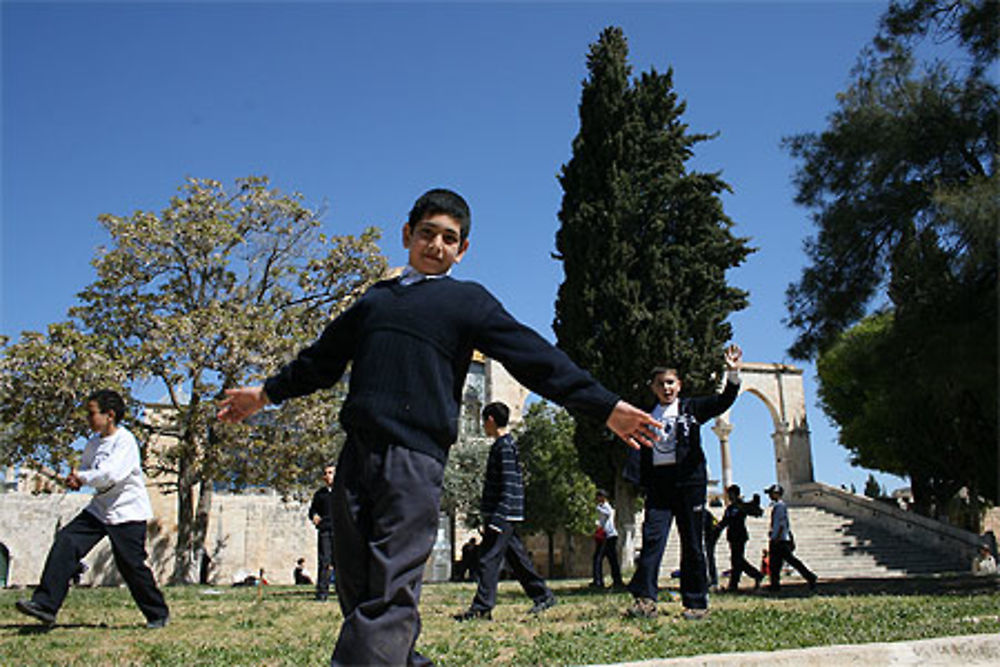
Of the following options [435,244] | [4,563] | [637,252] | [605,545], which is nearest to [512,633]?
[435,244]

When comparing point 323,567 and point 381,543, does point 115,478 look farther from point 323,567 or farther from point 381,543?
point 323,567

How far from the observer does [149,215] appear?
70.5 feet

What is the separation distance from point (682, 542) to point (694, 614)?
0.65 metres

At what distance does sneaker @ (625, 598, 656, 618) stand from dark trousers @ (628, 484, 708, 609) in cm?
5

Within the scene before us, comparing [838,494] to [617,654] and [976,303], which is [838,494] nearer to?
[976,303]

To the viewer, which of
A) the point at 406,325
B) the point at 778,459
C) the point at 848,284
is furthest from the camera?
the point at 778,459

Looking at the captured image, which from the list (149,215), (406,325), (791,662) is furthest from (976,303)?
(149,215)

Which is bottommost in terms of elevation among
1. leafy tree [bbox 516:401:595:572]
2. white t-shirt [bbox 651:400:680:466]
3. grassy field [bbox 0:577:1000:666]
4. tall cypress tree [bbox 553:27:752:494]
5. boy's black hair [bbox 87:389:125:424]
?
grassy field [bbox 0:577:1000:666]

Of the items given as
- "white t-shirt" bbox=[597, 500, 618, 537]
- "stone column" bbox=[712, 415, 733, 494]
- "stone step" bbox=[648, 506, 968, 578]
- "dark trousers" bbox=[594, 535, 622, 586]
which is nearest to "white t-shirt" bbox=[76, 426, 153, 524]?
"dark trousers" bbox=[594, 535, 622, 586]

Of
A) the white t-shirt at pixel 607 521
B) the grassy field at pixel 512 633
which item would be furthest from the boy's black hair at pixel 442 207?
the white t-shirt at pixel 607 521

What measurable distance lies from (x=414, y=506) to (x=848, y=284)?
13.5 m

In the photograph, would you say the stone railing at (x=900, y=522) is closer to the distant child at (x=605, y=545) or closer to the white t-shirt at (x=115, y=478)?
the distant child at (x=605, y=545)

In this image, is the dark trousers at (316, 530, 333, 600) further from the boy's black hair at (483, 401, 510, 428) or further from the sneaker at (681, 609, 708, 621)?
the sneaker at (681, 609, 708, 621)

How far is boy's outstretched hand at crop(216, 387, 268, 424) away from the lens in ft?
11.8
